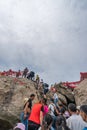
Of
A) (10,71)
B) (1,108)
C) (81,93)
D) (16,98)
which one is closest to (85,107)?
(1,108)

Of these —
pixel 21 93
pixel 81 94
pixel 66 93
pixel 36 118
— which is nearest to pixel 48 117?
pixel 36 118

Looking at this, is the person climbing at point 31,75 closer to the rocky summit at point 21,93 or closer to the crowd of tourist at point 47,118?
the rocky summit at point 21,93

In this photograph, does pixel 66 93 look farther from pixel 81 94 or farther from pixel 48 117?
pixel 48 117

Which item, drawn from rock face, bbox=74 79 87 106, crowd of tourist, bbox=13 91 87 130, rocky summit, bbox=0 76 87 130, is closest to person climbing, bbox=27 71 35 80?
rocky summit, bbox=0 76 87 130

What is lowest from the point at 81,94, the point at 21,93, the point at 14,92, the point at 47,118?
the point at 47,118

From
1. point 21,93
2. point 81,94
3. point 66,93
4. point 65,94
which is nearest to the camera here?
point 21,93

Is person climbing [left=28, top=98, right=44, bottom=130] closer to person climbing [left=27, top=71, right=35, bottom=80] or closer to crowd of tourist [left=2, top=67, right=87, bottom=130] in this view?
crowd of tourist [left=2, top=67, right=87, bottom=130]

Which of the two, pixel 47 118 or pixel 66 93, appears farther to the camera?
pixel 66 93

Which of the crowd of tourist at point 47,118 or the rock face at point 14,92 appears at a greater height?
the rock face at point 14,92

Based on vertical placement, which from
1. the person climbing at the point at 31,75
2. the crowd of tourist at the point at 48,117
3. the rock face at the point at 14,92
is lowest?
the crowd of tourist at the point at 48,117

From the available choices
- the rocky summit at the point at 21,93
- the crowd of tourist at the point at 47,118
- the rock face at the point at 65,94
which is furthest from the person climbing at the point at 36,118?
the rock face at the point at 65,94

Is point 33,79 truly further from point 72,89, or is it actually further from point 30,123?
point 30,123

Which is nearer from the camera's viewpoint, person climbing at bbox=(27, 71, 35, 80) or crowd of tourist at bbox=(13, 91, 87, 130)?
crowd of tourist at bbox=(13, 91, 87, 130)

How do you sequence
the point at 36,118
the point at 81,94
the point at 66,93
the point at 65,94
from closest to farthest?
the point at 36,118 < the point at 81,94 < the point at 65,94 < the point at 66,93
